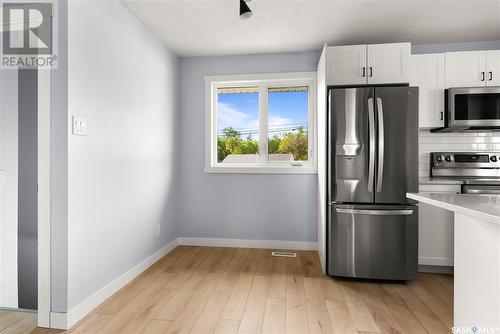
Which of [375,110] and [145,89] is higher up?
[145,89]

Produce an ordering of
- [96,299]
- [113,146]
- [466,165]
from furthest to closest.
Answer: [466,165], [113,146], [96,299]

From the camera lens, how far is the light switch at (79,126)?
196 cm

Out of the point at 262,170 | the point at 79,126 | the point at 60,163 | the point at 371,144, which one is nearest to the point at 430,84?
the point at 371,144

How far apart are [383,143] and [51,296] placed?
112 inches

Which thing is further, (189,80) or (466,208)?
(189,80)

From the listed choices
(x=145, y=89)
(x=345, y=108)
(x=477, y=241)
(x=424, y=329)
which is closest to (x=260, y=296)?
(x=424, y=329)

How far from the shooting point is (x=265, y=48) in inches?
138

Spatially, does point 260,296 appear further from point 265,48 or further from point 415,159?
point 265,48

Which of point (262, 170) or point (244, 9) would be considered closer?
point (244, 9)

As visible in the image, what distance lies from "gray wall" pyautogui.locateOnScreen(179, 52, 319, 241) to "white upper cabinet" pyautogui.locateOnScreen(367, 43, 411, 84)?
34.5 inches

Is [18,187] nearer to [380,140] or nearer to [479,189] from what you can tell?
[380,140]

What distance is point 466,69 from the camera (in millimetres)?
2971

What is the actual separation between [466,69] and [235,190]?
113 inches

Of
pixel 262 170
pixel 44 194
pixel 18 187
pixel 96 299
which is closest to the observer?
pixel 44 194
